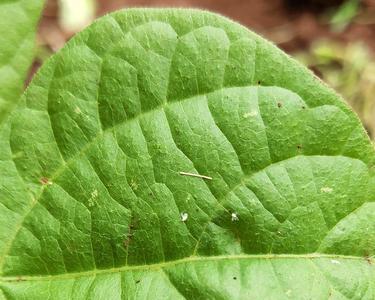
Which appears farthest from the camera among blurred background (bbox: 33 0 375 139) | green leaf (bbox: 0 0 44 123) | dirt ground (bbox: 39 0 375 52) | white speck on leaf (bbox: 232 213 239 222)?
dirt ground (bbox: 39 0 375 52)

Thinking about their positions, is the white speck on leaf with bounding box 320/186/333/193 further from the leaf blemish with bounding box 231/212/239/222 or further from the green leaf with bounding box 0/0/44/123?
the green leaf with bounding box 0/0/44/123

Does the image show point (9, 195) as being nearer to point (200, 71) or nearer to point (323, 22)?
point (200, 71)

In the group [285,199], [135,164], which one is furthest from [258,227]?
[135,164]

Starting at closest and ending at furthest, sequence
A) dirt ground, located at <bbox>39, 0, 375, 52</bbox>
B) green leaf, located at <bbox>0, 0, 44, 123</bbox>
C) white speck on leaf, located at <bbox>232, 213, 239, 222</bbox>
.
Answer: white speck on leaf, located at <bbox>232, 213, 239, 222</bbox> → green leaf, located at <bbox>0, 0, 44, 123</bbox> → dirt ground, located at <bbox>39, 0, 375, 52</bbox>

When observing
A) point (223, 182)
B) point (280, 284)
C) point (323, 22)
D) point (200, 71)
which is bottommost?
point (280, 284)

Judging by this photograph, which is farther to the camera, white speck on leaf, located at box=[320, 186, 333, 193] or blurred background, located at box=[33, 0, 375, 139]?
blurred background, located at box=[33, 0, 375, 139]

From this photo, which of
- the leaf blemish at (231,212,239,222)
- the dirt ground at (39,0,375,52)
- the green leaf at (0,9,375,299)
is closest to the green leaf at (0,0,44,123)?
the green leaf at (0,9,375,299)

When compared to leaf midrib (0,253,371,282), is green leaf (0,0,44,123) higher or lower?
higher
